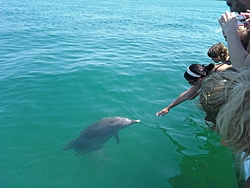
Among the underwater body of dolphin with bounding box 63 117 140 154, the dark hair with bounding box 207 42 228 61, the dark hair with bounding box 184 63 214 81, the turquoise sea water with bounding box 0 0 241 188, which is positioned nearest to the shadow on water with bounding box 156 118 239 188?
the turquoise sea water with bounding box 0 0 241 188

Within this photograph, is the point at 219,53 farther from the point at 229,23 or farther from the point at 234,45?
the point at 234,45

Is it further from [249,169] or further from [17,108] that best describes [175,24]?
[249,169]

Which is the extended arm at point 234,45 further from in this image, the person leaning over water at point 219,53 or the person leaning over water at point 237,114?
the person leaning over water at point 219,53

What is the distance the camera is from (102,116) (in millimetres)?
7008

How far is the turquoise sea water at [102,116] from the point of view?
504 cm

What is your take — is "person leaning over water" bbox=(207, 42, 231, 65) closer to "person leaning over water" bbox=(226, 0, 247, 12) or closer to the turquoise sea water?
"person leaning over water" bbox=(226, 0, 247, 12)

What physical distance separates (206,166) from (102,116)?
10.5 ft

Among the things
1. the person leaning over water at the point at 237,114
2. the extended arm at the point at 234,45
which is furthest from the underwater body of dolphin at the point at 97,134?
the person leaning over water at the point at 237,114

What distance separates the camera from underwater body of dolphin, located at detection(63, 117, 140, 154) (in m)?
5.80

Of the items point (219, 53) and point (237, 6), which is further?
point (219, 53)

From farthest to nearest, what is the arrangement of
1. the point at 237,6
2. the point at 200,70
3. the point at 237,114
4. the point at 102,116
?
the point at 102,116, the point at 200,70, the point at 237,6, the point at 237,114

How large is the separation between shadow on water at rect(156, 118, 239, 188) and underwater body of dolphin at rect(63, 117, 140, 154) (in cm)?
136

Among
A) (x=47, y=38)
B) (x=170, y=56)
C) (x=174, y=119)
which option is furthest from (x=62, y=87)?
(x=47, y=38)

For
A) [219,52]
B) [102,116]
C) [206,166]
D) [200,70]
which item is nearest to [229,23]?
[200,70]
